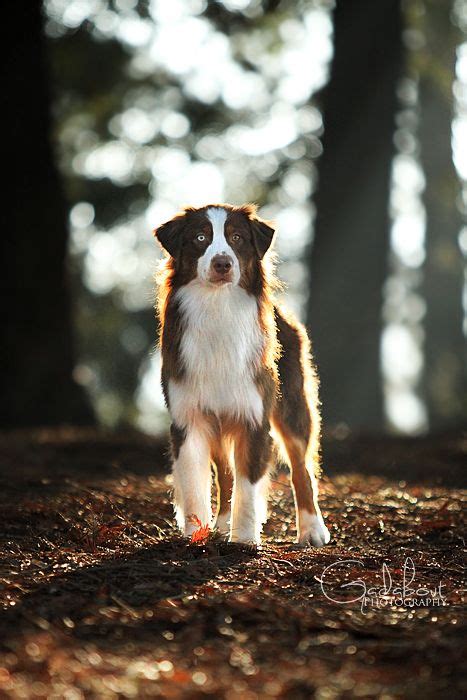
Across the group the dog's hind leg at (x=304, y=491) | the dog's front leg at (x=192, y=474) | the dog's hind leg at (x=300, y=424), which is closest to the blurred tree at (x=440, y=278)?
the dog's hind leg at (x=300, y=424)

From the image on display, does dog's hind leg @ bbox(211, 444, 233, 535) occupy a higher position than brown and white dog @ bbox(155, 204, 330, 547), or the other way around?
brown and white dog @ bbox(155, 204, 330, 547)

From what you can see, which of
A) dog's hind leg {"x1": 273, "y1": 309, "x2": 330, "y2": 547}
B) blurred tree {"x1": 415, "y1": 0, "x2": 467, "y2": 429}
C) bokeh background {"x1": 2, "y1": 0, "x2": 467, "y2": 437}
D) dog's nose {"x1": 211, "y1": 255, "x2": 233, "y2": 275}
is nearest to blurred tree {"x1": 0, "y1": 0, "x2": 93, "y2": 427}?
bokeh background {"x1": 2, "y1": 0, "x2": 467, "y2": 437}

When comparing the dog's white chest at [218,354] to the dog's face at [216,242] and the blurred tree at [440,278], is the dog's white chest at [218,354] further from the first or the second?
the blurred tree at [440,278]

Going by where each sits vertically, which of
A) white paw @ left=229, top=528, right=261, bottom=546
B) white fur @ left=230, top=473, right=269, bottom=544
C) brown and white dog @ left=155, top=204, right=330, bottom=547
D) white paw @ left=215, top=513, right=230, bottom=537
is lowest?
white paw @ left=215, top=513, right=230, bottom=537

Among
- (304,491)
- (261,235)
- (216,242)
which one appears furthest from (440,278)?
(216,242)

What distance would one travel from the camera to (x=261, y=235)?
6680 millimetres

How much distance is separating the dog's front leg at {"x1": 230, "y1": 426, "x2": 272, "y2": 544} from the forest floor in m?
0.19

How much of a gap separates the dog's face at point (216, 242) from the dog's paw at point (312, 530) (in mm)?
1537

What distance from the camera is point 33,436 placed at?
12.2m

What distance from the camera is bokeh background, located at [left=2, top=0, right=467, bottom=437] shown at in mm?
15641

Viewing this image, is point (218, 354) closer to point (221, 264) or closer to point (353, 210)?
point (221, 264)

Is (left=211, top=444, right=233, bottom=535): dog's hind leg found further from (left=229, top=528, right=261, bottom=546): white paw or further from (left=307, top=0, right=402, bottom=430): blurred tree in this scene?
(left=307, top=0, right=402, bottom=430): blurred tree
